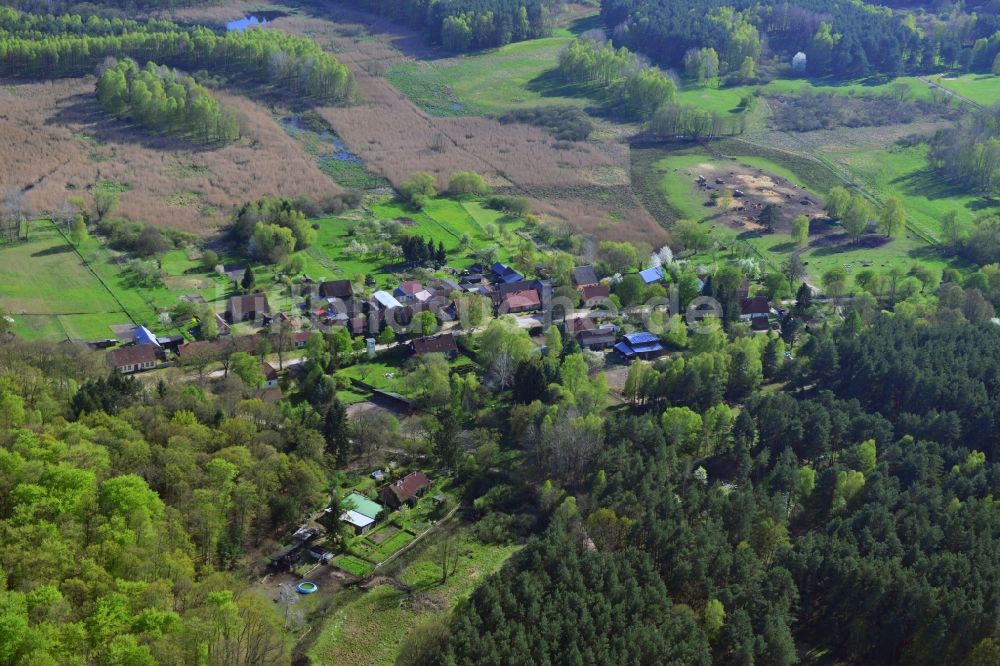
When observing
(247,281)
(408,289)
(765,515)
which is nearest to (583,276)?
(408,289)

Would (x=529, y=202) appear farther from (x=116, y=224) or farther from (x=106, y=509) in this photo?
(x=106, y=509)

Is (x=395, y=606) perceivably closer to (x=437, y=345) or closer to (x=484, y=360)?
(x=484, y=360)

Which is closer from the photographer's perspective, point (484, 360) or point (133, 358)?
point (133, 358)

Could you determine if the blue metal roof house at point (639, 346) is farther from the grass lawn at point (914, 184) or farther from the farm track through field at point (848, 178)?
the grass lawn at point (914, 184)

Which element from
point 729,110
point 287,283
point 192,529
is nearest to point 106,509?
point 192,529

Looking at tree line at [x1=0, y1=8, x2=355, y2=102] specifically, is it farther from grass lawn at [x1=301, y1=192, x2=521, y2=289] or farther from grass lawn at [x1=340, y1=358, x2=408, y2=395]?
grass lawn at [x1=340, y1=358, x2=408, y2=395]

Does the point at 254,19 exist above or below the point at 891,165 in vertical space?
above
